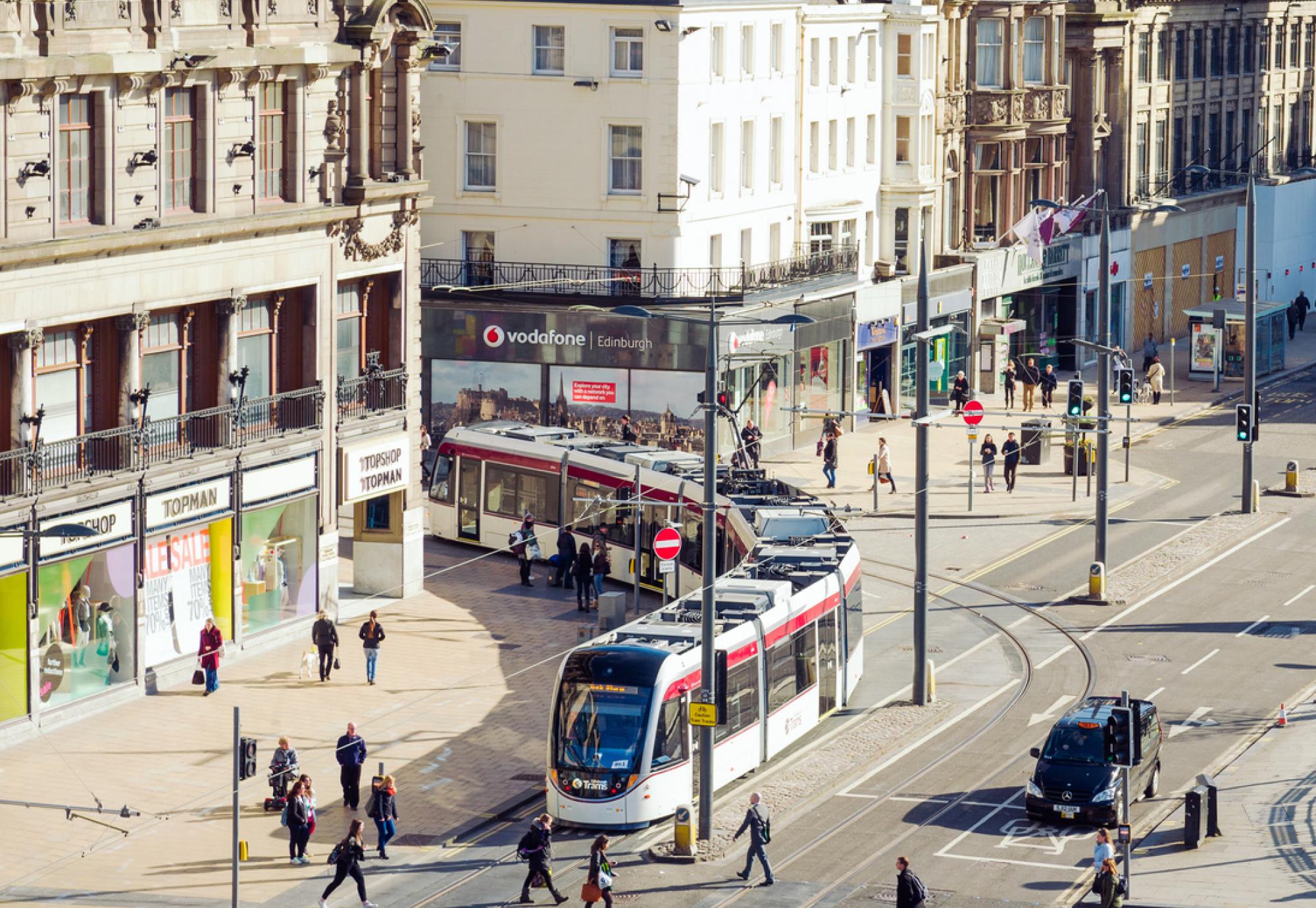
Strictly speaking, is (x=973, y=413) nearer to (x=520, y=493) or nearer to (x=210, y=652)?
(x=520, y=493)

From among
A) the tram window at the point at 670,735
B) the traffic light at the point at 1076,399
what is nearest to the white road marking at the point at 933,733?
the tram window at the point at 670,735

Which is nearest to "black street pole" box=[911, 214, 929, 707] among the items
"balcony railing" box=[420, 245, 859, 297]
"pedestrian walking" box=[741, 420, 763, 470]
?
"pedestrian walking" box=[741, 420, 763, 470]

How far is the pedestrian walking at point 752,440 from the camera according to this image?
75188mm

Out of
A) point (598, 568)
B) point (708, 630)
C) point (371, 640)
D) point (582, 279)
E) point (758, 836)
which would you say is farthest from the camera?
point (582, 279)

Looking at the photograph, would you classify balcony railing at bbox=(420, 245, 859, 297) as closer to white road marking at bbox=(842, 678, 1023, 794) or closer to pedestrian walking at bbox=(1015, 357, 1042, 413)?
pedestrian walking at bbox=(1015, 357, 1042, 413)

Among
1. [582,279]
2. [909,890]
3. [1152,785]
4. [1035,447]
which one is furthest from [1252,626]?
[582,279]

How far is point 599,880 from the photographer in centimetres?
3694

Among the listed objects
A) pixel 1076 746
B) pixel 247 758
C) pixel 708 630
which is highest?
pixel 708 630

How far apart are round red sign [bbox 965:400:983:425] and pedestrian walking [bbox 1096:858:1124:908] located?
17998 millimetres

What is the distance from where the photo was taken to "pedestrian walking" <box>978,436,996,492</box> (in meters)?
73.6

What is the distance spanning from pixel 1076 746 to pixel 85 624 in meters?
19.8

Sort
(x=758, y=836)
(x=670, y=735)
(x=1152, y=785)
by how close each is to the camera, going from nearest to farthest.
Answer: (x=758, y=836) → (x=670, y=735) → (x=1152, y=785)

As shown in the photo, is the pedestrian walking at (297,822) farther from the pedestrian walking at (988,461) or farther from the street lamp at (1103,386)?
the pedestrian walking at (988,461)

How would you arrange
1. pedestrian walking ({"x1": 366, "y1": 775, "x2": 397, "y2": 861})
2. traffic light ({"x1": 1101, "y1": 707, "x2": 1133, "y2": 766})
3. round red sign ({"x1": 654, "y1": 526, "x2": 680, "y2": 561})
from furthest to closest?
round red sign ({"x1": 654, "y1": 526, "x2": 680, "y2": 561})
pedestrian walking ({"x1": 366, "y1": 775, "x2": 397, "y2": 861})
traffic light ({"x1": 1101, "y1": 707, "x2": 1133, "y2": 766})
